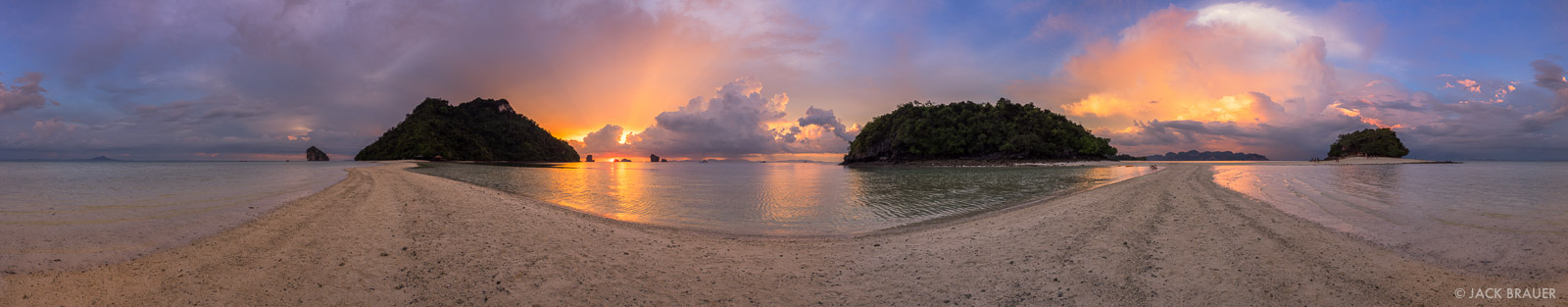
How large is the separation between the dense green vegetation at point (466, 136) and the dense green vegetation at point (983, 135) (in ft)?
351

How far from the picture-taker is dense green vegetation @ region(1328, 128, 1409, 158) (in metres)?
89.4

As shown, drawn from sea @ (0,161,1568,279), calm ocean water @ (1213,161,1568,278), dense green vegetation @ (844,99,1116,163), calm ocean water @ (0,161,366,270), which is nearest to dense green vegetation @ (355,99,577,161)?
dense green vegetation @ (844,99,1116,163)

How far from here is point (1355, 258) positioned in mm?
6426

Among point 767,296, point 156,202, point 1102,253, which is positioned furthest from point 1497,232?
point 156,202

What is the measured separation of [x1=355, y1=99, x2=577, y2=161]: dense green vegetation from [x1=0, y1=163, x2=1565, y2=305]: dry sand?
12677 cm

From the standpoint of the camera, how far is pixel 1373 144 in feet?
295

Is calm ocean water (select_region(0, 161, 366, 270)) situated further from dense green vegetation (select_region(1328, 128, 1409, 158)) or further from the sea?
dense green vegetation (select_region(1328, 128, 1409, 158))

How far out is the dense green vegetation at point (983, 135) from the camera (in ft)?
278

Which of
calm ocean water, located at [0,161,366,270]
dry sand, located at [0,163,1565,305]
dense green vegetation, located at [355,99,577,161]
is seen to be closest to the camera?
dry sand, located at [0,163,1565,305]

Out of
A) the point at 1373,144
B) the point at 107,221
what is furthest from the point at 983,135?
the point at 107,221

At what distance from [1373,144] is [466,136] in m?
204

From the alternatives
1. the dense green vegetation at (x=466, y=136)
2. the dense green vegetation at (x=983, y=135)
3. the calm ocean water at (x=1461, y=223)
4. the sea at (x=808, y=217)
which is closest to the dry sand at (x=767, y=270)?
the calm ocean water at (x=1461, y=223)

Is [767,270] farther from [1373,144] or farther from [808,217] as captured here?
[1373,144]

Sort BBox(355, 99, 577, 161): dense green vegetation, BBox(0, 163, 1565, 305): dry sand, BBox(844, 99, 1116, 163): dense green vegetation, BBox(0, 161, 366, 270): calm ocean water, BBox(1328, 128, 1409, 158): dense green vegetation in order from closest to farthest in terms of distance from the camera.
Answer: BBox(0, 163, 1565, 305): dry sand
BBox(0, 161, 366, 270): calm ocean water
BBox(844, 99, 1116, 163): dense green vegetation
BBox(1328, 128, 1409, 158): dense green vegetation
BBox(355, 99, 577, 161): dense green vegetation
